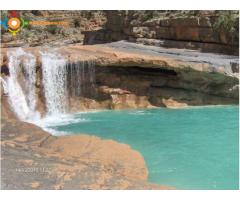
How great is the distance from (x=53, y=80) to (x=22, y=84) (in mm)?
1309

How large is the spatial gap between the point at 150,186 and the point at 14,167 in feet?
7.63

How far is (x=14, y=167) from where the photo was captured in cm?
659

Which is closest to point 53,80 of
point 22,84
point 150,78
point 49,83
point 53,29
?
point 49,83

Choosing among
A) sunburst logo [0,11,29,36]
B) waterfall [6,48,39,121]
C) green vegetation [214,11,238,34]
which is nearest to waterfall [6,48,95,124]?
waterfall [6,48,39,121]

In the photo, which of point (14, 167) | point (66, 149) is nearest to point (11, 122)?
point (66, 149)

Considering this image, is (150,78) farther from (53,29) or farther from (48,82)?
(53,29)

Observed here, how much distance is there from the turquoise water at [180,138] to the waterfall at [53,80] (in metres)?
1.33

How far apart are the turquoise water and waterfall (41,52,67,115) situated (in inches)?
52.4

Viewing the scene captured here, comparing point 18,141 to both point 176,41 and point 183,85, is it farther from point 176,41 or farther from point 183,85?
point 176,41

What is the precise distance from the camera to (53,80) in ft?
51.2

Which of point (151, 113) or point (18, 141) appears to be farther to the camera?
point (151, 113)

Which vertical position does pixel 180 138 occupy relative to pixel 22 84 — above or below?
below

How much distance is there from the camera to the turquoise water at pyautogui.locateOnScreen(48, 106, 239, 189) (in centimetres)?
761
